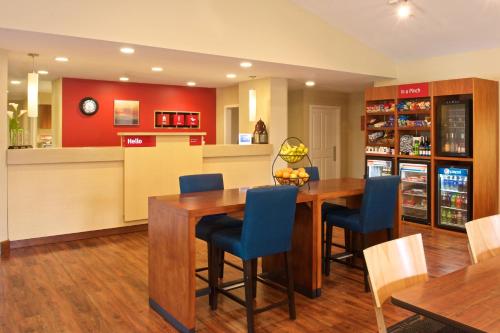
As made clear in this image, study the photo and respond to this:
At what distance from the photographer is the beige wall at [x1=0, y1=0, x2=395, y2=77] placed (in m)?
3.90

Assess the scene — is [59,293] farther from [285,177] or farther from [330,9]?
[330,9]

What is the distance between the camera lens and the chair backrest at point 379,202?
357 centimetres

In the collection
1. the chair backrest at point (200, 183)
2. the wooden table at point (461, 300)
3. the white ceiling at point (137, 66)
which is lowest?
the wooden table at point (461, 300)

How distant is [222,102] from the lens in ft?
30.3

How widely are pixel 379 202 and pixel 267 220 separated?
1.22m

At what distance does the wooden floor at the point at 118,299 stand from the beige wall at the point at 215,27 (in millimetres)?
2302

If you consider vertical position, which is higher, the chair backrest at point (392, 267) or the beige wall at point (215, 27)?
the beige wall at point (215, 27)

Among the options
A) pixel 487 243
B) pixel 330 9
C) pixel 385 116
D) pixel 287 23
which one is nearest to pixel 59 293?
pixel 487 243

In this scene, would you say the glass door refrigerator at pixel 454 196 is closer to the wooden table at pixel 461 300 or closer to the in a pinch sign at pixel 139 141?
the in a pinch sign at pixel 139 141

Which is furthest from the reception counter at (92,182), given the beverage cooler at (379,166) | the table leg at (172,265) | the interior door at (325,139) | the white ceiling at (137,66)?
the interior door at (325,139)

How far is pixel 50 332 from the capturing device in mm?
2979

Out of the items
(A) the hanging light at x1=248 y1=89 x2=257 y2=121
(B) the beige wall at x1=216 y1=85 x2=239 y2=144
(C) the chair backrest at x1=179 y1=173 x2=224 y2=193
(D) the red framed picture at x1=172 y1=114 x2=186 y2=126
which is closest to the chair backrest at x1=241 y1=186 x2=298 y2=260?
(C) the chair backrest at x1=179 y1=173 x2=224 y2=193

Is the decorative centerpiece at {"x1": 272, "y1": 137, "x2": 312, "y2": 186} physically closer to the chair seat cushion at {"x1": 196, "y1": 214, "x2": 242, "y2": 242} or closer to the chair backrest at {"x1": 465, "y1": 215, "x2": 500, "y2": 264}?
the chair seat cushion at {"x1": 196, "y1": 214, "x2": 242, "y2": 242}

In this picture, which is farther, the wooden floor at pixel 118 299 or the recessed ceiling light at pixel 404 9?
the recessed ceiling light at pixel 404 9
